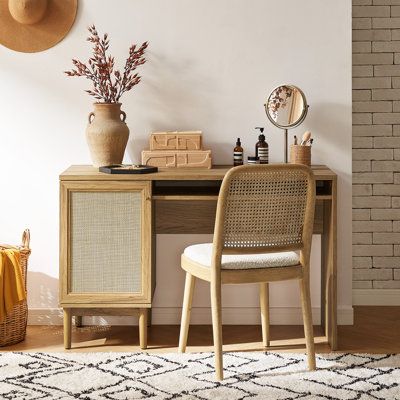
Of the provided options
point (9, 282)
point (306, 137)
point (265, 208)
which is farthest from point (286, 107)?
point (9, 282)

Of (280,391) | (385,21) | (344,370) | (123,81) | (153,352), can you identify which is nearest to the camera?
(280,391)

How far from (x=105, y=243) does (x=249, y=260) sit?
0.73m

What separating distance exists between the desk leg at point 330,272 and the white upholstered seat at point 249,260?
31 centimetres

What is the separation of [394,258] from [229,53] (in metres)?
1.54

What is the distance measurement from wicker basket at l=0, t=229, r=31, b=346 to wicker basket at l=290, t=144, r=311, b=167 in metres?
1.32

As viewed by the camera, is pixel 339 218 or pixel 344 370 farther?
pixel 339 218

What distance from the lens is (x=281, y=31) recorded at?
14.1 feet

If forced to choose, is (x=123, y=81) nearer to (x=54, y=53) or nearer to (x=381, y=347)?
(x=54, y=53)

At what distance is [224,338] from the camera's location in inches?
162

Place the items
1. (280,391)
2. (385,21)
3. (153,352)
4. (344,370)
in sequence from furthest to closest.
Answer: (385,21) < (153,352) < (344,370) < (280,391)

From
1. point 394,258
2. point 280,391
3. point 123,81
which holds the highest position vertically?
point 123,81

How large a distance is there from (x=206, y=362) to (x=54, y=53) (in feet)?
5.68

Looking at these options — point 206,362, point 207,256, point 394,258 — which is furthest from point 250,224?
point 394,258

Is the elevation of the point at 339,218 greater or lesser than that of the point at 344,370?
greater
